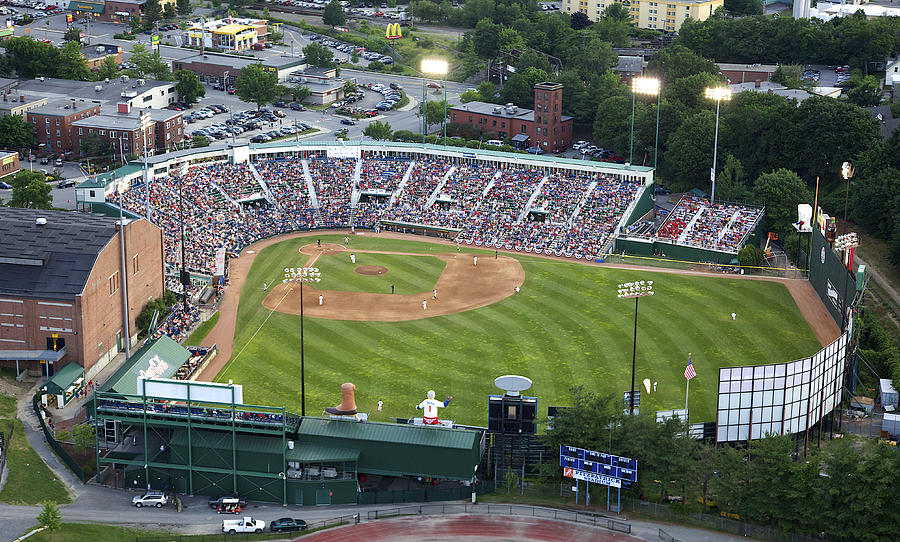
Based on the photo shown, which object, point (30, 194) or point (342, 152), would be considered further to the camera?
point (342, 152)

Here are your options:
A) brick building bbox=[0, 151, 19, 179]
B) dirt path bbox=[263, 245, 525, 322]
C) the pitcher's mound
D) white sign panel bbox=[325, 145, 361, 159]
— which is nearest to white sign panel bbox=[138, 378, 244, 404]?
dirt path bbox=[263, 245, 525, 322]

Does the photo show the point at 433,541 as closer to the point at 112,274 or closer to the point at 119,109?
the point at 112,274

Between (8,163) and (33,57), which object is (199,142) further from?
(33,57)

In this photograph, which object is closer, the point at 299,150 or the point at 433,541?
the point at 433,541

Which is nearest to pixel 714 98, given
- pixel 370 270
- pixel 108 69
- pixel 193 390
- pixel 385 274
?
pixel 385 274

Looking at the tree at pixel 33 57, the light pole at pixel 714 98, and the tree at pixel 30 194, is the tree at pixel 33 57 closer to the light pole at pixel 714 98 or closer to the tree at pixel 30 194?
the tree at pixel 30 194

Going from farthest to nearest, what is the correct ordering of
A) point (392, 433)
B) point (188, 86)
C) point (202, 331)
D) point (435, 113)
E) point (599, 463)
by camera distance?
point (188, 86)
point (435, 113)
point (202, 331)
point (392, 433)
point (599, 463)

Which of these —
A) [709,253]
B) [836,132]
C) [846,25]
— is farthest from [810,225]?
[846,25]

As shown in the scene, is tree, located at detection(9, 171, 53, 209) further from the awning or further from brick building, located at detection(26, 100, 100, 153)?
the awning
